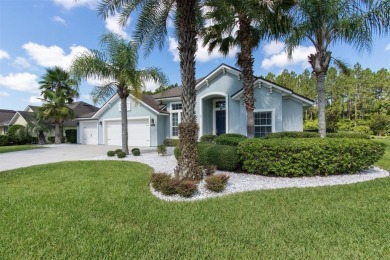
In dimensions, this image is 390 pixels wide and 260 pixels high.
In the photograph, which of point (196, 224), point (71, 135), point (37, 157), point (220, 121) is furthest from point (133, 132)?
point (196, 224)

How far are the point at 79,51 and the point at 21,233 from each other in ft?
36.6

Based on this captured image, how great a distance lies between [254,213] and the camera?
14.6 feet

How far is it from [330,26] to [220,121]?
33.4 feet

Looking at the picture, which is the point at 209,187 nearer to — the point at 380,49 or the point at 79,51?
the point at 79,51

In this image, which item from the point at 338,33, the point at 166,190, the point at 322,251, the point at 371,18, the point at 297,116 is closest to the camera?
the point at 322,251

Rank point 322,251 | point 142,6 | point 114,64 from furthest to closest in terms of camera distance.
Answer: point 114,64 → point 142,6 → point 322,251

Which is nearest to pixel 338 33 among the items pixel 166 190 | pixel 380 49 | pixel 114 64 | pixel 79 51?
pixel 380 49

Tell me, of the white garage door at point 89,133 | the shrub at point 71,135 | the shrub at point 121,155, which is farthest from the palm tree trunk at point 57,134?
the shrub at point 121,155

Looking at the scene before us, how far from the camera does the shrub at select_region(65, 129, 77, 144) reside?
26.5 meters

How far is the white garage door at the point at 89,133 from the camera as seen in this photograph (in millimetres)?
24125

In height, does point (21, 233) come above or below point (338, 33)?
below

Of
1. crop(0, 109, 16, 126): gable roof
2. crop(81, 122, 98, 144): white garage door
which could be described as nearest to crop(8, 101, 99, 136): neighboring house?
crop(81, 122, 98, 144): white garage door

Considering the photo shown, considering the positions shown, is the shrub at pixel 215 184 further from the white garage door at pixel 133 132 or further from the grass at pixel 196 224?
the white garage door at pixel 133 132

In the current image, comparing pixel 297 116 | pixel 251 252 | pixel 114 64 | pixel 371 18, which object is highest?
pixel 371 18
